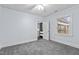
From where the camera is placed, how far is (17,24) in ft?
15.7

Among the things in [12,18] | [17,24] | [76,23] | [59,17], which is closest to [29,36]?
[17,24]

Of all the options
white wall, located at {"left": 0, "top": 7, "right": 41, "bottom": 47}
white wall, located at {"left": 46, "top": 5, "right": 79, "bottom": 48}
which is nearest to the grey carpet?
white wall, located at {"left": 46, "top": 5, "right": 79, "bottom": 48}

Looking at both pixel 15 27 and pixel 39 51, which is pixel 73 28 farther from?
pixel 15 27

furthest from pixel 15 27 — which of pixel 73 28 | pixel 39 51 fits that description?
pixel 73 28

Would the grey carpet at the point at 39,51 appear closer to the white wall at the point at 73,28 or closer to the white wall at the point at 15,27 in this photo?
the white wall at the point at 73,28

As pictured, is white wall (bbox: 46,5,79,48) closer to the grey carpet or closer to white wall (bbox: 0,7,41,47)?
the grey carpet

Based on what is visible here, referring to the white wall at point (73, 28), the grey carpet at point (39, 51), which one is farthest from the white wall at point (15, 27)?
the white wall at point (73, 28)

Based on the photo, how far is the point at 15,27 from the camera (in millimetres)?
4656

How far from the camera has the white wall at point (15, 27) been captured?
13.1 ft
